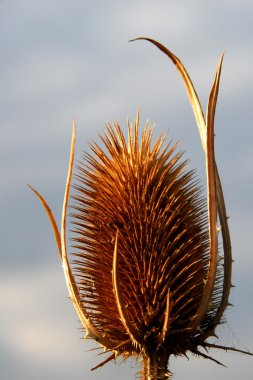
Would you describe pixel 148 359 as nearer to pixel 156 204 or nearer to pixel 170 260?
pixel 170 260

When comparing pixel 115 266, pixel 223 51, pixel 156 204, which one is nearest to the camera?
pixel 115 266

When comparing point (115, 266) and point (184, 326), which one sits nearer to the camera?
point (115, 266)

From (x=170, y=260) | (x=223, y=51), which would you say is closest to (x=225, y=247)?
(x=170, y=260)

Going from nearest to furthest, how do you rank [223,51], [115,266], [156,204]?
[115,266], [223,51], [156,204]
